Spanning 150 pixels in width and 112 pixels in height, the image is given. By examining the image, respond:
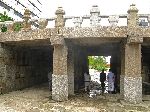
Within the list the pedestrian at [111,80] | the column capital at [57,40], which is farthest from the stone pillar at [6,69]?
the pedestrian at [111,80]

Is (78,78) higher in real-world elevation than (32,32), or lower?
lower

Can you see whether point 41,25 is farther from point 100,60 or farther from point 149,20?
point 100,60

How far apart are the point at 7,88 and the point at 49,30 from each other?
4.75 metres

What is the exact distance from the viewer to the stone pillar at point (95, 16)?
1246cm

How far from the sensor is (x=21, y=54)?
17219 mm

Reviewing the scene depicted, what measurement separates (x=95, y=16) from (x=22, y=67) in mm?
7155

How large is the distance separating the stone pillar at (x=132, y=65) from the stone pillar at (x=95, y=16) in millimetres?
1484

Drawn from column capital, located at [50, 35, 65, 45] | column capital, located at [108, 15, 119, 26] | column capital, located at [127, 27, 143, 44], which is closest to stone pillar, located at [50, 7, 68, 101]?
column capital, located at [50, 35, 65, 45]

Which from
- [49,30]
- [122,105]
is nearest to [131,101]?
[122,105]

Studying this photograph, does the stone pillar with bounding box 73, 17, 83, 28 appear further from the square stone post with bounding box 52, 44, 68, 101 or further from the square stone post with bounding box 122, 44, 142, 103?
the square stone post with bounding box 122, 44, 142, 103

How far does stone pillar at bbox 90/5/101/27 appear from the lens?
491 inches

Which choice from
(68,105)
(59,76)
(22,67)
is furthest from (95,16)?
(22,67)

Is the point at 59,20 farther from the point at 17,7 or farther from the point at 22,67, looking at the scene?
the point at 17,7

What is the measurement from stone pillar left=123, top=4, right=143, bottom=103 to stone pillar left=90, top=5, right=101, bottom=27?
1484 mm
